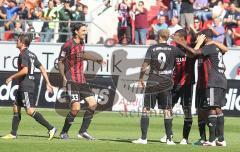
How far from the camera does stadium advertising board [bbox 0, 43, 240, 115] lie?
2533cm

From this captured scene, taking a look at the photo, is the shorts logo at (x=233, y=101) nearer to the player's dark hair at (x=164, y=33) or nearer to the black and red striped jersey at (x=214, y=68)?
the black and red striped jersey at (x=214, y=68)

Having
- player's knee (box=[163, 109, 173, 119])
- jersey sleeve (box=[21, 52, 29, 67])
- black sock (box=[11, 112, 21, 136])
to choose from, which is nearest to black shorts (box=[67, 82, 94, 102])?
jersey sleeve (box=[21, 52, 29, 67])

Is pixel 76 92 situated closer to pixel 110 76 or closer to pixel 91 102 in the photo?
pixel 91 102

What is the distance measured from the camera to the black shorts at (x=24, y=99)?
55.5ft

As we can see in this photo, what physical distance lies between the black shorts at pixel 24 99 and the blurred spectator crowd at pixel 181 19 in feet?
35.2

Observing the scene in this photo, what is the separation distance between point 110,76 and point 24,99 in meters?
9.63

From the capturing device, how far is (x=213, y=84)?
53.4ft

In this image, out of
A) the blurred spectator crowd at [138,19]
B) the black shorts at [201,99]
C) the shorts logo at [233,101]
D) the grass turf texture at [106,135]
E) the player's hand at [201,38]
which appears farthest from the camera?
the blurred spectator crowd at [138,19]

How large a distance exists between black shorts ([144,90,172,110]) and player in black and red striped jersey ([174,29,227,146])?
0.84 m

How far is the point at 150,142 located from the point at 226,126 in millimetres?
5186

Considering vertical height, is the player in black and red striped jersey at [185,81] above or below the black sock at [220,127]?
above

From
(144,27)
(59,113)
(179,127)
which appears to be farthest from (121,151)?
(144,27)

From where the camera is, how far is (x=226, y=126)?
21.6m

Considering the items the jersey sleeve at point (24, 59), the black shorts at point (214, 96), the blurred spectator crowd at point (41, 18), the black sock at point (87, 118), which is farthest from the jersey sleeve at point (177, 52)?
the blurred spectator crowd at point (41, 18)
